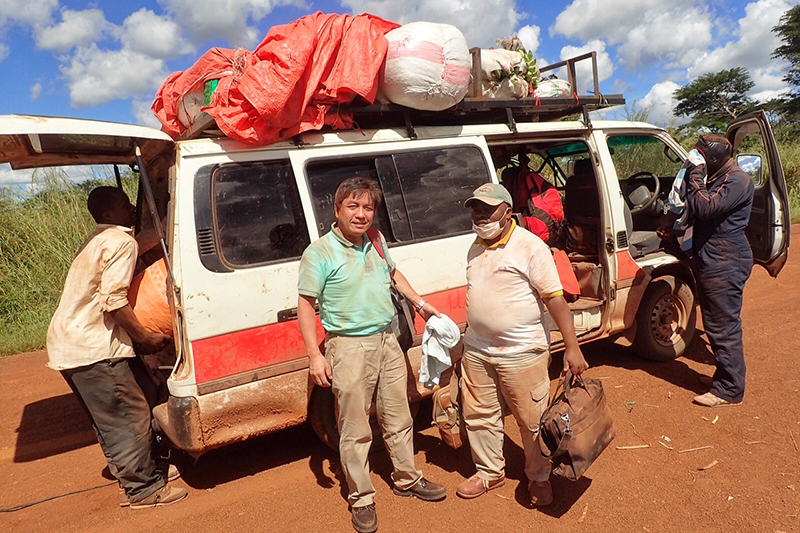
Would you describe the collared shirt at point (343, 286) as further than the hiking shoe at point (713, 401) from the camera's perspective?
No

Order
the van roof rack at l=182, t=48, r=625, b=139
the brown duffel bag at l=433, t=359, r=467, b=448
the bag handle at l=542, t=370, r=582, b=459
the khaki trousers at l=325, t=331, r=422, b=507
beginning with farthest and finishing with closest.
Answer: the van roof rack at l=182, t=48, r=625, b=139 < the brown duffel bag at l=433, t=359, r=467, b=448 < the khaki trousers at l=325, t=331, r=422, b=507 < the bag handle at l=542, t=370, r=582, b=459

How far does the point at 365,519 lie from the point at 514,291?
4.84 feet

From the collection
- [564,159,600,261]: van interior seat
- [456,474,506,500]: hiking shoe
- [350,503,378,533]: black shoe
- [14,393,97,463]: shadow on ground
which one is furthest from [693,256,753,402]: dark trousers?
[14,393,97,463]: shadow on ground

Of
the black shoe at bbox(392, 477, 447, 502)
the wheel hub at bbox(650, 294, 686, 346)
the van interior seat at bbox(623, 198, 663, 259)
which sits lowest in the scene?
the black shoe at bbox(392, 477, 447, 502)

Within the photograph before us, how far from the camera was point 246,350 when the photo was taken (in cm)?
317

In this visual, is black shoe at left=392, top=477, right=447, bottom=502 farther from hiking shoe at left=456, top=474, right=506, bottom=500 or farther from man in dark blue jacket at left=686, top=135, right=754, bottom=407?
man in dark blue jacket at left=686, top=135, right=754, bottom=407

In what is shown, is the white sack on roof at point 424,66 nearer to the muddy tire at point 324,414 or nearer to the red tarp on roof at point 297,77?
the red tarp on roof at point 297,77

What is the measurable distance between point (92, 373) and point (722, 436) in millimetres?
4082

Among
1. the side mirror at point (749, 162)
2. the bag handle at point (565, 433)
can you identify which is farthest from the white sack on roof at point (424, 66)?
the side mirror at point (749, 162)

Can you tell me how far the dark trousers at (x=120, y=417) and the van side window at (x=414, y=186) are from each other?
153 cm

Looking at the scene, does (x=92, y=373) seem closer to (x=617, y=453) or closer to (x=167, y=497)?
(x=167, y=497)

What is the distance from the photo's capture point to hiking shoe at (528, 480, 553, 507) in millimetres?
3074

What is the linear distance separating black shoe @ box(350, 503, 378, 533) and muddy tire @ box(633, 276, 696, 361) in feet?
10.1

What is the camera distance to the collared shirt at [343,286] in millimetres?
2850
